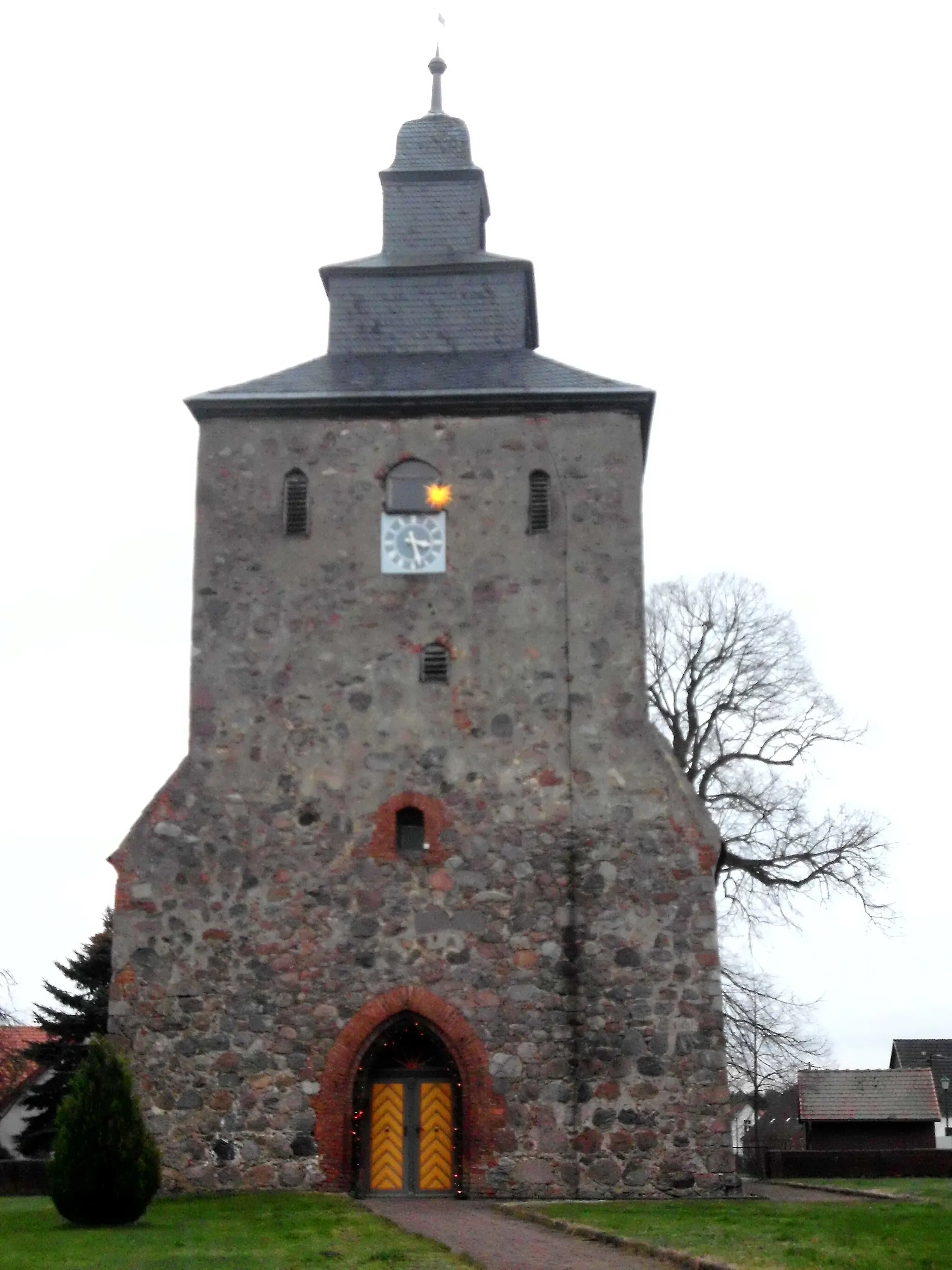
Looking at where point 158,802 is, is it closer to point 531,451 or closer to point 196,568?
point 196,568

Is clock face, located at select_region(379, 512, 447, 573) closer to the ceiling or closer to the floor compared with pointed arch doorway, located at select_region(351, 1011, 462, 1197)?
closer to the ceiling

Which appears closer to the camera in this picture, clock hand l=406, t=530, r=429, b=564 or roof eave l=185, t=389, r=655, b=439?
clock hand l=406, t=530, r=429, b=564

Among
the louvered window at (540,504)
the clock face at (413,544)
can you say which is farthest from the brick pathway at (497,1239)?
the louvered window at (540,504)

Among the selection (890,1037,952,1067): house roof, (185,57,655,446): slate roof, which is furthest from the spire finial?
(890,1037,952,1067): house roof

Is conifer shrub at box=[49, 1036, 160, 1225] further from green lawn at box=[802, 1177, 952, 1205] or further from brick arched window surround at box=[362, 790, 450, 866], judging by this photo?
green lawn at box=[802, 1177, 952, 1205]

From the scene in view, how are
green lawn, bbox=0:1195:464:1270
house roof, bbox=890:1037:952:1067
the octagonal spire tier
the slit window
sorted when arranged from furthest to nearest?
house roof, bbox=890:1037:952:1067, the octagonal spire tier, the slit window, green lawn, bbox=0:1195:464:1270

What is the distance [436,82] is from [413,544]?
8.85 metres

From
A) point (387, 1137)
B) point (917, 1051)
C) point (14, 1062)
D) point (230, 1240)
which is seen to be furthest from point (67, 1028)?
point (917, 1051)

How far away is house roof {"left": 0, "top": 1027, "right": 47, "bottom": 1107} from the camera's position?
24.0 meters

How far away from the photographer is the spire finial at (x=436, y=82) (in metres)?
25.3

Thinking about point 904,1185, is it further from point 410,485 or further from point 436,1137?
point 410,485

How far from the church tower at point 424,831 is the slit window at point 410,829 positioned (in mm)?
38

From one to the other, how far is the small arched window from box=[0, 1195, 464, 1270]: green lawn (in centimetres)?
836

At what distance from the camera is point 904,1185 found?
76.3 feet
